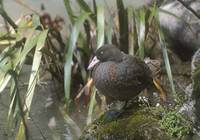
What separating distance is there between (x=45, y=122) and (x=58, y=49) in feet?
2.35

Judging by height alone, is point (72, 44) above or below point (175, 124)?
above

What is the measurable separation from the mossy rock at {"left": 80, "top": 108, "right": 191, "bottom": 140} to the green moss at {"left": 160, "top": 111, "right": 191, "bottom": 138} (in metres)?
0.03

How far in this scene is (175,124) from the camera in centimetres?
364

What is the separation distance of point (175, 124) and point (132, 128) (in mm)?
261

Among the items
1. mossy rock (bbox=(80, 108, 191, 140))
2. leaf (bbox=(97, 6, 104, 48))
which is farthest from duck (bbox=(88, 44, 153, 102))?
leaf (bbox=(97, 6, 104, 48))

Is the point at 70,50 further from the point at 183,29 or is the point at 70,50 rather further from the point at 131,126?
the point at 183,29

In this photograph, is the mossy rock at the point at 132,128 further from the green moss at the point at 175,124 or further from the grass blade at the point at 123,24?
the grass blade at the point at 123,24

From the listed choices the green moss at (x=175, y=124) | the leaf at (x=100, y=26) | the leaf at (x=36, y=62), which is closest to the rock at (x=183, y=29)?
the leaf at (x=100, y=26)

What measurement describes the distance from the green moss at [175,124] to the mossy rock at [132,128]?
30 mm

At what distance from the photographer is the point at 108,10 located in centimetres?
536

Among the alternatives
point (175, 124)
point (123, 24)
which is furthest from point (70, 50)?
point (175, 124)

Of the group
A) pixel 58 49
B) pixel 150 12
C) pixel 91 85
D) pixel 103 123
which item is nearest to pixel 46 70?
pixel 58 49

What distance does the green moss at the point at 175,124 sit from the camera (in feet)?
11.8

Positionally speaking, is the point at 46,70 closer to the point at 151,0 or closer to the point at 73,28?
the point at 73,28
